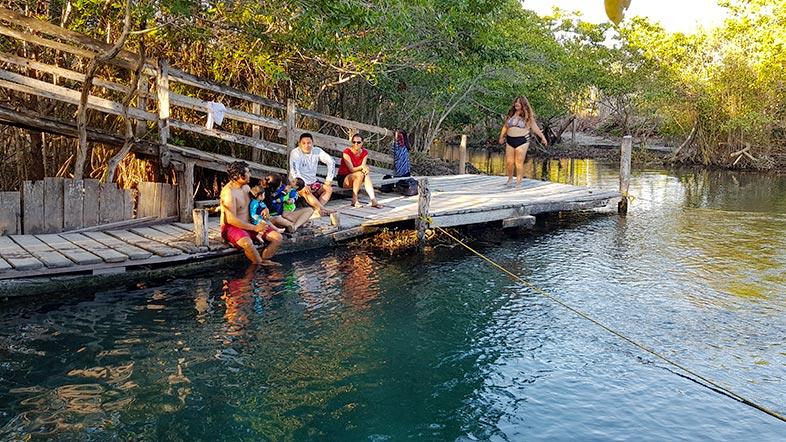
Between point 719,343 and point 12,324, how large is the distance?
7.63 meters

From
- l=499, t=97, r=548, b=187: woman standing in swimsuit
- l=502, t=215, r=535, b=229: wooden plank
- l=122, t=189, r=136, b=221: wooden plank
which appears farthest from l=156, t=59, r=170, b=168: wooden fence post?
l=499, t=97, r=548, b=187: woman standing in swimsuit

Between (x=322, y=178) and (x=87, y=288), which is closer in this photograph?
(x=87, y=288)

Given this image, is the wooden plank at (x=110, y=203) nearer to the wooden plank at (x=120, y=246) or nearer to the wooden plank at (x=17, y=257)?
the wooden plank at (x=120, y=246)

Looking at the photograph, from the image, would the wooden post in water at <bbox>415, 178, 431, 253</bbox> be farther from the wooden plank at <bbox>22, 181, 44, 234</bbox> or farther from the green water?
the wooden plank at <bbox>22, 181, 44, 234</bbox>

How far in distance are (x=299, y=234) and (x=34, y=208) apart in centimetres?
362

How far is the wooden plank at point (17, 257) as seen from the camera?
Result: 7238mm

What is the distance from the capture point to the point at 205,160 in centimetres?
1049

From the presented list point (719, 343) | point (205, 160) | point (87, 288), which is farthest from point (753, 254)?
point (87, 288)

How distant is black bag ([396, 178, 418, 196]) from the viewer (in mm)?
13250

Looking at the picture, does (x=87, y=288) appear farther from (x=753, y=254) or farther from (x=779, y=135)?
(x=779, y=135)

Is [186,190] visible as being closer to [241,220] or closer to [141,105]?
[141,105]

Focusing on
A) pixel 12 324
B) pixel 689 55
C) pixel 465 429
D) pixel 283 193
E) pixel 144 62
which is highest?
pixel 689 55

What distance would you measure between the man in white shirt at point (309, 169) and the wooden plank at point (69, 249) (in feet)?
11.4

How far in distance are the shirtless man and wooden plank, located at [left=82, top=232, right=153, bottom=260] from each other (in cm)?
114
